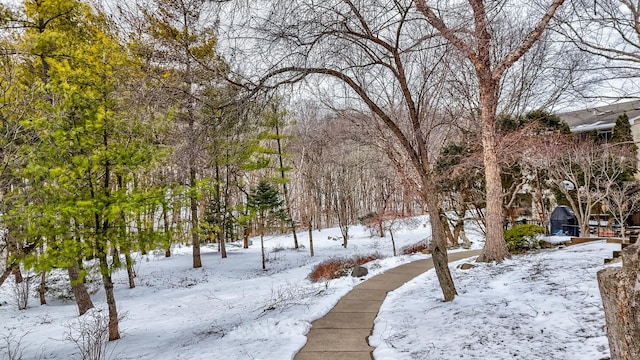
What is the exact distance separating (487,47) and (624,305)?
669 centimetres

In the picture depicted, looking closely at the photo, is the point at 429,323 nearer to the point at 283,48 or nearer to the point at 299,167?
the point at 283,48

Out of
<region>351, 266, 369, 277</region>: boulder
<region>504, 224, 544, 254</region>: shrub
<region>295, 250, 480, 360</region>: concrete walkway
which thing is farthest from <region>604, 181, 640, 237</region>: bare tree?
<region>295, 250, 480, 360</region>: concrete walkway

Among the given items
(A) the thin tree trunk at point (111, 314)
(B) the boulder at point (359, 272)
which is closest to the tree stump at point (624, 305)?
(A) the thin tree trunk at point (111, 314)

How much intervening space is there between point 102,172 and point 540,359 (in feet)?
25.4

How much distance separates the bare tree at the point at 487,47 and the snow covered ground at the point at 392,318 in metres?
1.00

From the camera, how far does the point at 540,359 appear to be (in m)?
3.43

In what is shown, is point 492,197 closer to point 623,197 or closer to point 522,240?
point 522,240

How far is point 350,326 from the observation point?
5.38 m

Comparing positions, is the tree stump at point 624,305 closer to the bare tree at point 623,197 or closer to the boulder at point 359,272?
the boulder at point 359,272

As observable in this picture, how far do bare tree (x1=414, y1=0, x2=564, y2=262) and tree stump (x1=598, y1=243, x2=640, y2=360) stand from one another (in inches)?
162

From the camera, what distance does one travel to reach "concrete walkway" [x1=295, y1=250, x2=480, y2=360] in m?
4.37

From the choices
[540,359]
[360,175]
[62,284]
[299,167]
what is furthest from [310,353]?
[360,175]

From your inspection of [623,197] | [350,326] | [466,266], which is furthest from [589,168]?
[350,326]

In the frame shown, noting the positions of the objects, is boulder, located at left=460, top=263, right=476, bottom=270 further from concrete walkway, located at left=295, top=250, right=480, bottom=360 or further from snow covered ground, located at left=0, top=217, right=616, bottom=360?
concrete walkway, located at left=295, top=250, right=480, bottom=360
